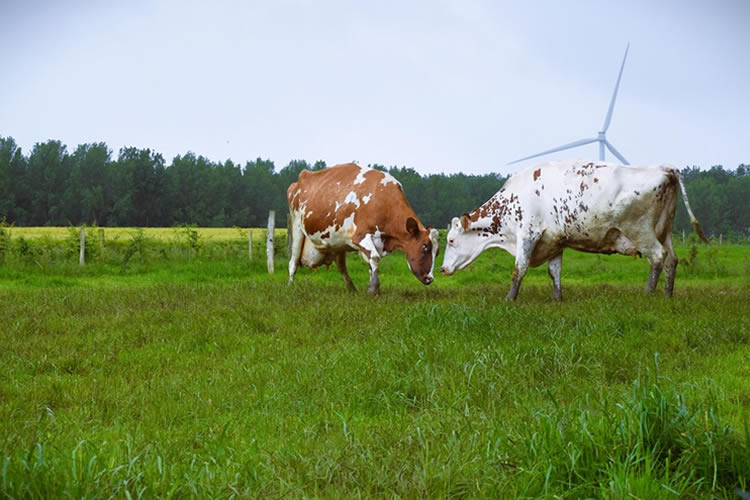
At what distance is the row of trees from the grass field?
235ft

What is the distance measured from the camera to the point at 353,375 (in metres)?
5.46

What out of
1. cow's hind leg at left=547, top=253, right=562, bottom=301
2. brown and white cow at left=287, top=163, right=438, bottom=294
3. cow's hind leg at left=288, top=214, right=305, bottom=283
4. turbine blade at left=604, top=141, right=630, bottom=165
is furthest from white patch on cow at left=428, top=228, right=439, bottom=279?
turbine blade at left=604, top=141, right=630, bottom=165

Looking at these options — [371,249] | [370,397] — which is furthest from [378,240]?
[370,397]

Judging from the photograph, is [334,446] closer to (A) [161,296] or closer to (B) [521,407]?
(B) [521,407]

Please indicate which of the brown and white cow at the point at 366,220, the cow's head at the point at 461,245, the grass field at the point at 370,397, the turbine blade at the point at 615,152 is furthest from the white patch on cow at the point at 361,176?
the turbine blade at the point at 615,152

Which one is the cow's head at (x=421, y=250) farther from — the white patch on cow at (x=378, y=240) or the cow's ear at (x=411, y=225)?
the white patch on cow at (x=378, y=240)

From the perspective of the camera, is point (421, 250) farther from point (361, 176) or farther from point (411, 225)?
point (361, 176)

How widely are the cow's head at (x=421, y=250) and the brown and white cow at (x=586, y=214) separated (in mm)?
1056

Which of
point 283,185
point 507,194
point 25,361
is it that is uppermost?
point 283,185

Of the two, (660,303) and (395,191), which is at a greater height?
(395,191)

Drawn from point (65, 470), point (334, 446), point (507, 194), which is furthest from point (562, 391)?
point (507, 194)

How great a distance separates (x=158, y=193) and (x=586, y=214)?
7979 centimetres

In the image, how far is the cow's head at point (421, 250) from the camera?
1232 cm

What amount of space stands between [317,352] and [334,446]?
291 centimetres
